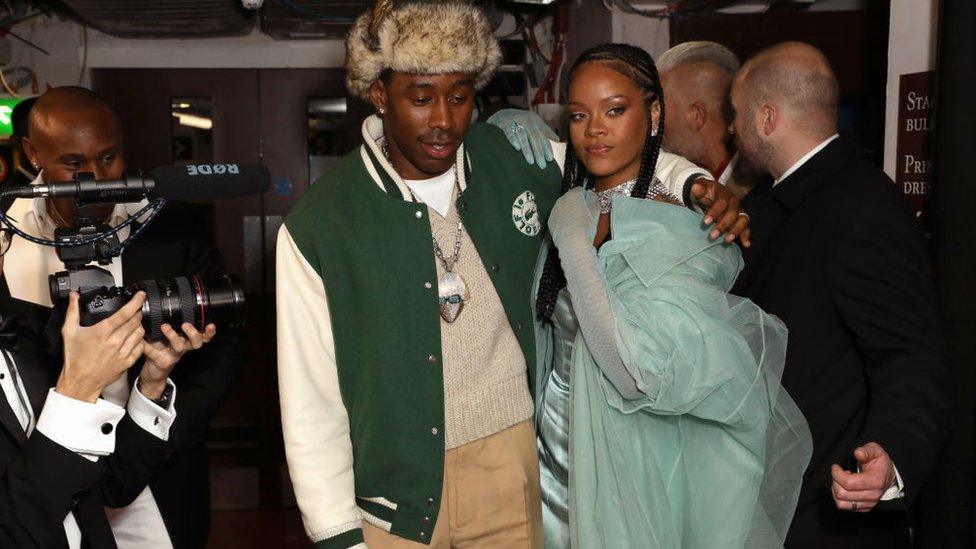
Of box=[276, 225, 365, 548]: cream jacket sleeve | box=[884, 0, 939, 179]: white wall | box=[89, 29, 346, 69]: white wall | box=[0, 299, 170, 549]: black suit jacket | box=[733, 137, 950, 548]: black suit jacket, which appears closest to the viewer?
box=[0, 299, 170, 549]: black suit jacket

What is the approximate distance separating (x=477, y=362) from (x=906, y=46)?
1813mm

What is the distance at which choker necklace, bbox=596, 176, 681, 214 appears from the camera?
177 cm

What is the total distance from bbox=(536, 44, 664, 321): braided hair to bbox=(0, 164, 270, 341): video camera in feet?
2.02

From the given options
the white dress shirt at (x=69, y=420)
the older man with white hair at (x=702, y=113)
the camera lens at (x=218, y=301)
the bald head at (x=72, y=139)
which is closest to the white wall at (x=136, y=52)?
the older man with white hair at (x=702, y=113)

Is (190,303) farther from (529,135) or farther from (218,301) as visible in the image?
(529,135)

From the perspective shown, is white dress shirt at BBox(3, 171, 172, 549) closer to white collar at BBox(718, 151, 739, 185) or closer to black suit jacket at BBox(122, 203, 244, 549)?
black suit jacket at BBox(122, 203, 244, 549)

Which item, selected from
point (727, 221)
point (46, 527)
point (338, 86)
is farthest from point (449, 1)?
point (338, 86)

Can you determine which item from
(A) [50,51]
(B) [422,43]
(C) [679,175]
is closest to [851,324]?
(C) [679,175]

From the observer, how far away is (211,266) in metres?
2.01

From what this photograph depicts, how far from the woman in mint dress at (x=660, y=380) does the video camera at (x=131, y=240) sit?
0.61 metres

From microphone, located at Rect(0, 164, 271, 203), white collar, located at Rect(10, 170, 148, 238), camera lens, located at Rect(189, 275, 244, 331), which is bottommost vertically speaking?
camera lens, located at Rect(189, 275, 244, 331)

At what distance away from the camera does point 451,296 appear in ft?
5.74

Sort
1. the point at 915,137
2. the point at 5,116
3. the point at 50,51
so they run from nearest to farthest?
the point at 915,137, the point at 5,116, the point at 50,51

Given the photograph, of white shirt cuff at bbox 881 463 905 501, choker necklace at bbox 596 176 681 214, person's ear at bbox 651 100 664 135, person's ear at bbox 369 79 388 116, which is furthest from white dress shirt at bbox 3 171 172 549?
white shirt cuff at bbox 881 463 905 501
